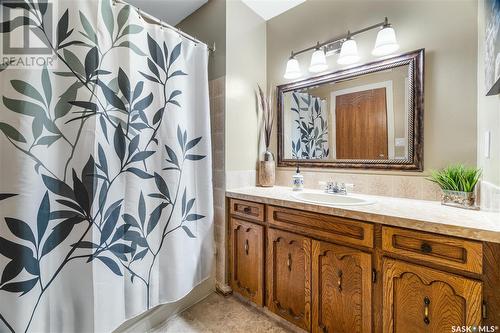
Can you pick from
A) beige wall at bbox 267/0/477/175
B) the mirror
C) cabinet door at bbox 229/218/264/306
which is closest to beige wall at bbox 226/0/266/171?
the mirror

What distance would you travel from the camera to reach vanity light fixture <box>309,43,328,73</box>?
183 centimetres

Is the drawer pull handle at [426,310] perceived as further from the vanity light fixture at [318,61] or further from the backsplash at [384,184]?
the vanity light fixture at [318,61]

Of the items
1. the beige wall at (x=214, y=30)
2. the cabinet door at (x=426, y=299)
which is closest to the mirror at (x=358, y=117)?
the beige wall at (x=214, y=30)

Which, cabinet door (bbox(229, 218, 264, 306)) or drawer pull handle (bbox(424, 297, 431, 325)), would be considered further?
cabinet door (bbox(229, 218, 264, 306))

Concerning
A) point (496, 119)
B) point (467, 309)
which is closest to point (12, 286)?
point (467, 309)

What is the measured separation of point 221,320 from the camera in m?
1.62

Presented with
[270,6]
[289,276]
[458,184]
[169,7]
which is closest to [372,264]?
[289,276]

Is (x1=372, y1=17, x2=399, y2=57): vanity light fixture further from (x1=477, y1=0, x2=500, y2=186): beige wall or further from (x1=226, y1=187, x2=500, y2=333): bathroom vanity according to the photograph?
(x1=226, y1=187, x2=500, y2=333): bathroom vanity

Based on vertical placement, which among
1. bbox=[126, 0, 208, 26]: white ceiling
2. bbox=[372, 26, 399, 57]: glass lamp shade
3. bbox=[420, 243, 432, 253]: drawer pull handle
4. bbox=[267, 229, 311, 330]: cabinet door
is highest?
bbox=[126, 0, 208, 26]: white ceiling

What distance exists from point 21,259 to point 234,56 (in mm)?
1856

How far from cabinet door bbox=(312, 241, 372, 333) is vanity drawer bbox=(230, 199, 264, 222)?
0.44m

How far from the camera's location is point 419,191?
1.48 m

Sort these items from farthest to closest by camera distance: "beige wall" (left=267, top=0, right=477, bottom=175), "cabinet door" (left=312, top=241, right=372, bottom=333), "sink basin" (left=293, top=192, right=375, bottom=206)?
"sink basin" (left=293, top=192, right=375, bottom=206)
"beige wall" (left=267, top=0, right=477, bottom=175)
"cabinet door" (left=312, top=241, right=372, bottom=333)

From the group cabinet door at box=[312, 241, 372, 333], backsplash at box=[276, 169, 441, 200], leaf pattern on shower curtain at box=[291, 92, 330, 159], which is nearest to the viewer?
cabinet door at box=[312, 241, 372, 333]
